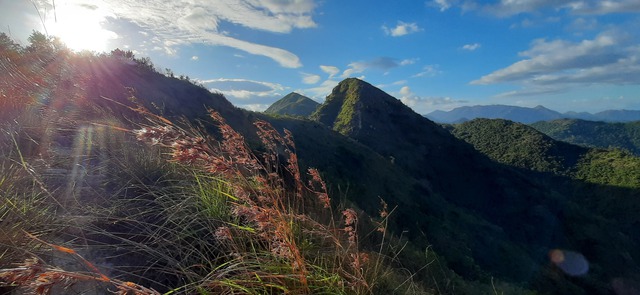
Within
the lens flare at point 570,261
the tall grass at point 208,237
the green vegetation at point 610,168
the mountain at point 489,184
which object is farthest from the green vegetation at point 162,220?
the green vegetation at point 610,168

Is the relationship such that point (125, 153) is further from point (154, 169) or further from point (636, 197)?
point (636, 197)

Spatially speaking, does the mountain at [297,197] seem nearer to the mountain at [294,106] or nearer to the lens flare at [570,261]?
the lens flare at [570,261]

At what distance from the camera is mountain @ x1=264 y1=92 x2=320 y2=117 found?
14576 cm

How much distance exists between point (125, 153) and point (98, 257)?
4.54 ft

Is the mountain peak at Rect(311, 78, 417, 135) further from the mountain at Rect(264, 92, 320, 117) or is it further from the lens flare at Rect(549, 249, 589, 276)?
the mountain at Rect(264, 92, 320, 117)

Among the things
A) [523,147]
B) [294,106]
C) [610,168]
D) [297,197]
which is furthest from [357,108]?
[294,106]

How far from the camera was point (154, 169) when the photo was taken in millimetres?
3111

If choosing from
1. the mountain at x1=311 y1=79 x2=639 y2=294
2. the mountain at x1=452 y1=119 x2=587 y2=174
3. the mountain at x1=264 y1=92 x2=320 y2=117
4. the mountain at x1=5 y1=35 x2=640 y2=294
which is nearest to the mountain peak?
the mountain at x1=311 y1=79 x2=639 y2=294

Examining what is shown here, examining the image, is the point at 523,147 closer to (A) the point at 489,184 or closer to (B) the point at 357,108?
(A) the point at 489,184

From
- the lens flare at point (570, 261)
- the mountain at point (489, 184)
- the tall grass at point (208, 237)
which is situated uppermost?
the tall grass at point (208, 237)

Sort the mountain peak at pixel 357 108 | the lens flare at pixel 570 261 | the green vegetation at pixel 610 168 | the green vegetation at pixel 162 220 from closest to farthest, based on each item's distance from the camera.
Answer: the green vegetation at pixel 162 220 → the lens flare at pixel 570 261 → the green vegetation at pixel 610 168 → the mountain peak at pixel 357 108

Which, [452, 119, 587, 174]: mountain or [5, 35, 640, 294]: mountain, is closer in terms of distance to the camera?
Result: [5, 35, 640, 294]: mountain

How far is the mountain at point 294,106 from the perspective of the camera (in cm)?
14576

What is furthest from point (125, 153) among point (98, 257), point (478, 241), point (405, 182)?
point (405, 182)
